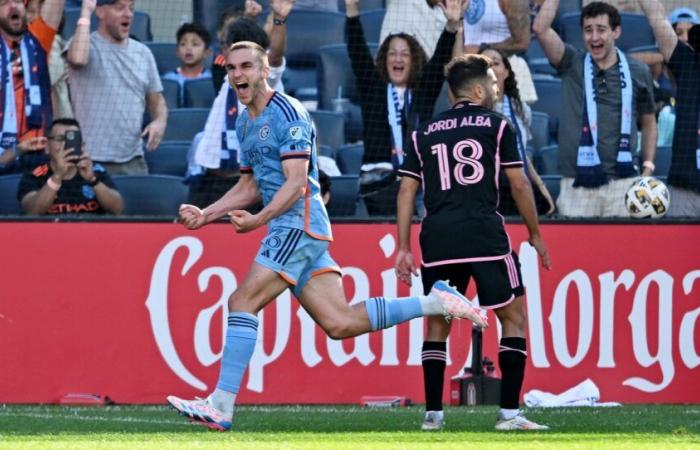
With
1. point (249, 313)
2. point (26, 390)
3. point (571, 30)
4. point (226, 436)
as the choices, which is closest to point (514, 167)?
point (249, 313)

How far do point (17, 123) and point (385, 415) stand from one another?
389 cm

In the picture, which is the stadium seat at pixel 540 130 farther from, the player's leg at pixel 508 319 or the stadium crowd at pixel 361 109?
the player's leg at pixel 508 319

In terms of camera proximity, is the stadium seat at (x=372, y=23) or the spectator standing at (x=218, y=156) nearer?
the spectator standing at (x=218, y=156)

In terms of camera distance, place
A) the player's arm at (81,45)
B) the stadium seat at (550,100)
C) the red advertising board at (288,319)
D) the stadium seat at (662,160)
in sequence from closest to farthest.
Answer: the red advertising board at (288,319) < the player's arm at (81,45) < the stadium seat at (662,160) < the stadium seat at (550,100)

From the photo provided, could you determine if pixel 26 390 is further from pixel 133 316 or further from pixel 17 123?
pixel 17 123

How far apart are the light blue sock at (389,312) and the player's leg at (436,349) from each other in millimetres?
141

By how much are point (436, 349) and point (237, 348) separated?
41.9 inches

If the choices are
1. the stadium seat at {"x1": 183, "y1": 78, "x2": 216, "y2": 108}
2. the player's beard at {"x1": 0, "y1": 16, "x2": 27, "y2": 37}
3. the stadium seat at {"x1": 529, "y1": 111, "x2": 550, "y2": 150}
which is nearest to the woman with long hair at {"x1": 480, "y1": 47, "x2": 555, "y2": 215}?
the stadium seat at {"x1": 529, "y1": 111, "x2": 550, "y2": 150}

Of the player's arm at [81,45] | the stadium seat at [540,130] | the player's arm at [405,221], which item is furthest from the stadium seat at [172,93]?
the player's arm at [405,221]

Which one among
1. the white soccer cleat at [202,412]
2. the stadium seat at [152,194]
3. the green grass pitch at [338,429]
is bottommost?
the green grass pitch at [338,429]

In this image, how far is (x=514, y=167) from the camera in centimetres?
745

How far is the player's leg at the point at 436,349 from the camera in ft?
24.7

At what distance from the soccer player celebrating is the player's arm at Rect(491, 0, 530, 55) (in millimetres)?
4608

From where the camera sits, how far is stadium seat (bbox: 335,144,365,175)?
12289mm
